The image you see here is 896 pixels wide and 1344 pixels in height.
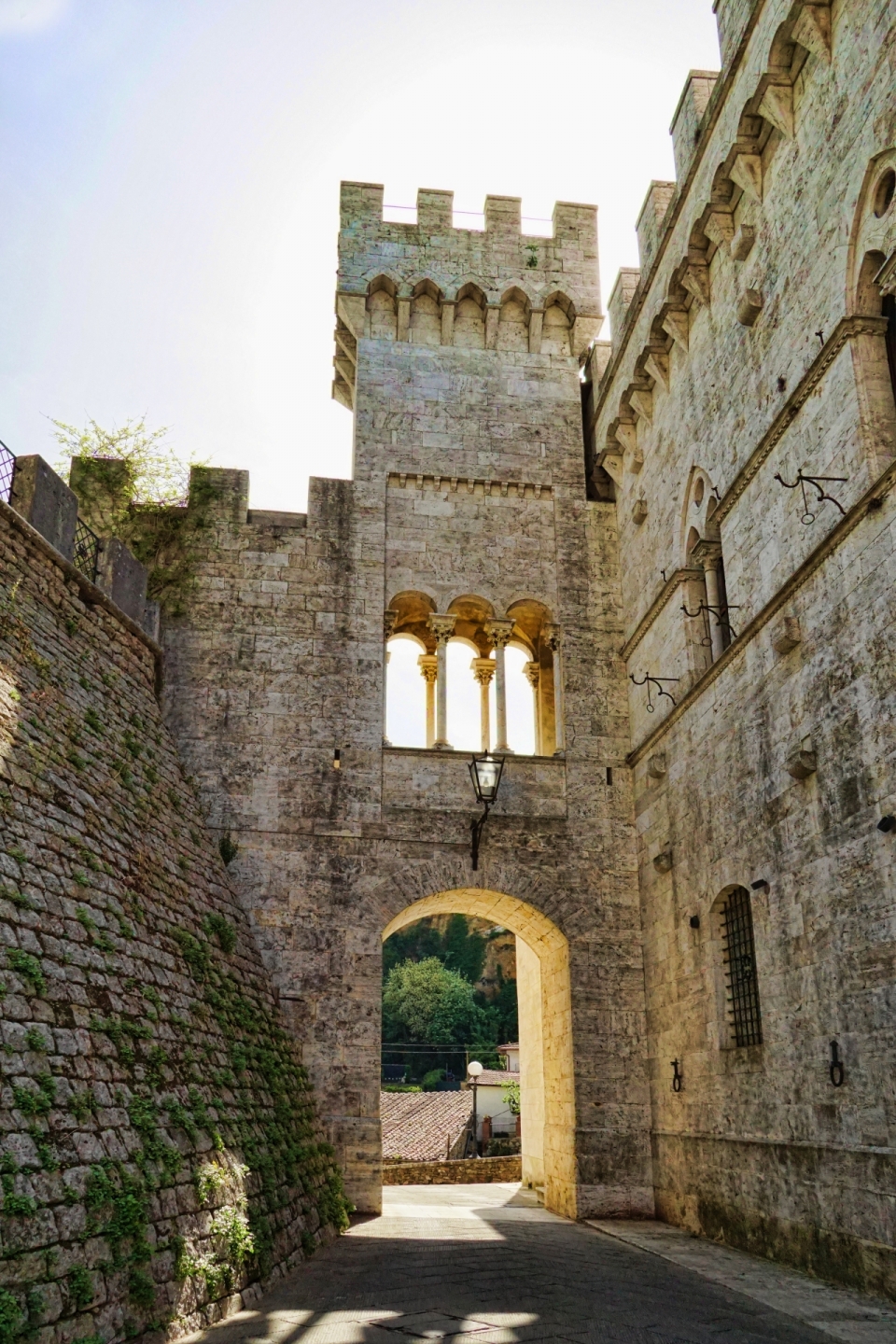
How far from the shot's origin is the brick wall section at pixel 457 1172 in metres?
19.5

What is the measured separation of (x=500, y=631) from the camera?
14.9m

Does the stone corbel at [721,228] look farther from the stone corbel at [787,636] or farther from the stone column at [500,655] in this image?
the stone column at [500,655]

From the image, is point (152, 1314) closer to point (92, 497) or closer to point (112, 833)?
point (112, 833)

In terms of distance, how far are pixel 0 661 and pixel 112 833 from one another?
1.56 m

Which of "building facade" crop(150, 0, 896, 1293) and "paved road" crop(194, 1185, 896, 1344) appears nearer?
"paved road" crop(194, 1185, 896, 1344)

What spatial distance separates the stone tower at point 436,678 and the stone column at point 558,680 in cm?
4

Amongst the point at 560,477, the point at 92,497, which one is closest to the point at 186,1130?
the point at 92,497

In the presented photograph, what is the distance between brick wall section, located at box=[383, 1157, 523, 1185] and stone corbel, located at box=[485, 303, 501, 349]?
45.3ft

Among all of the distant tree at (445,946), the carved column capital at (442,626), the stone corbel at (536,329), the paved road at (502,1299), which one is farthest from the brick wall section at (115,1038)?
the distant tree at (445,946)

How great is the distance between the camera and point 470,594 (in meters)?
15.1

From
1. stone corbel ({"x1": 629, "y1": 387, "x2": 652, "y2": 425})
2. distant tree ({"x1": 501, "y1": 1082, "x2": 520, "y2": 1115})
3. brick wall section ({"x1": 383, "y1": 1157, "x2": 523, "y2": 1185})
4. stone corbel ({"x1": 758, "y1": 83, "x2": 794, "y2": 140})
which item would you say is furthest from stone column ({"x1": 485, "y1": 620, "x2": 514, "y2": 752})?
distant tree ({"x1": 501, "y1": 1082, "x2": 520, "y2": 1115})

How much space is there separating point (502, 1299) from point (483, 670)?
956 centimetres

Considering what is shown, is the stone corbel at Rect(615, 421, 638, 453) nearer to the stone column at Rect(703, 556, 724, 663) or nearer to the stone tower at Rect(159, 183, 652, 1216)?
the stone tower at Rect(159, 183, 652, 1216)

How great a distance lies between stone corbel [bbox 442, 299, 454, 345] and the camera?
16.3m
